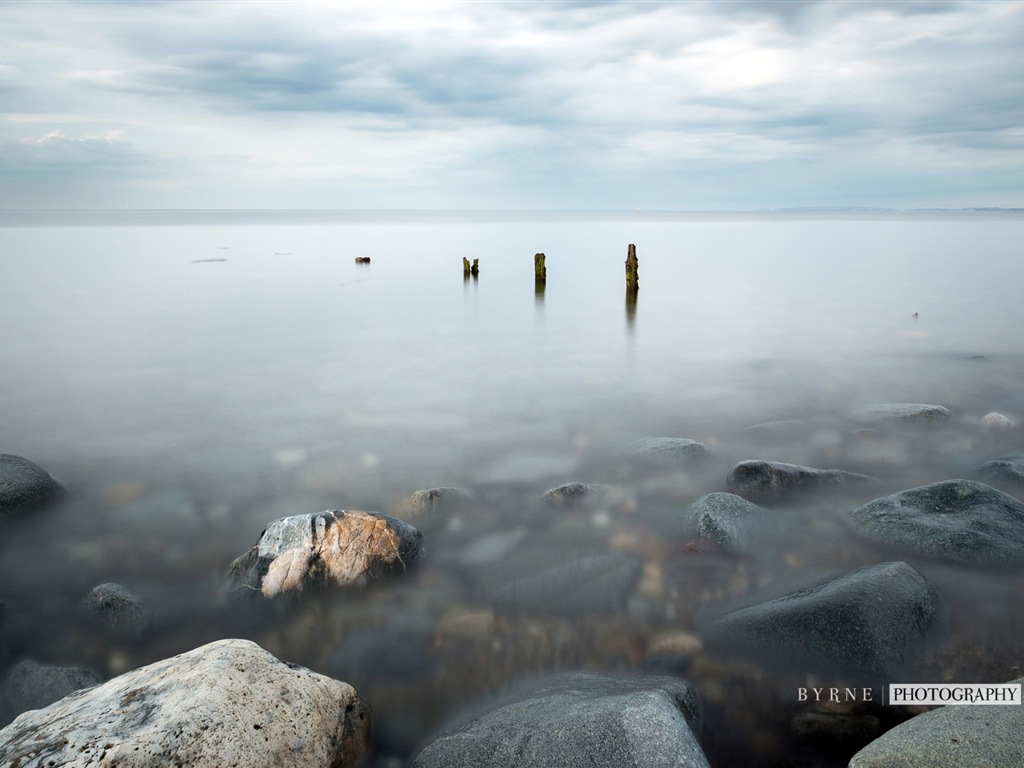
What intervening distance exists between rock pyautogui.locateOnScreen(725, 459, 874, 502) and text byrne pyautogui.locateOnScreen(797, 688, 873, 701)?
2.58 m

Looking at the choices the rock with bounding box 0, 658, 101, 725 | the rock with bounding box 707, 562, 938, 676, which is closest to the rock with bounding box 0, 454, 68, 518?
the rock with bounding box 0, 658, 101, 725

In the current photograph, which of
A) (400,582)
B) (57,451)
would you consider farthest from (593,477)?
(57,451)

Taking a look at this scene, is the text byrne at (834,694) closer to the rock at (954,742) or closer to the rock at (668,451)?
the rock at (954,742)

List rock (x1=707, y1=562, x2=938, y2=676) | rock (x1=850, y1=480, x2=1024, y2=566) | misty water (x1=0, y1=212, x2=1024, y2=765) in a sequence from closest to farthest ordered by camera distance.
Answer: rock (x1=707, y1=562, x2=938, y2=676) < misty water (x1=0, y1=212, x2=1024, y2=765) < rock (x1=850, y1=480, x2=1024, y2=566)

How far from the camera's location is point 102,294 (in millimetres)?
23578

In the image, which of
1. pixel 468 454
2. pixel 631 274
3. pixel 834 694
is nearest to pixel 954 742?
pixel 834 694

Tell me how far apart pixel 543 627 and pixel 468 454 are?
3456 millimetres

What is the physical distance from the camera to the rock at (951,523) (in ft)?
17.8

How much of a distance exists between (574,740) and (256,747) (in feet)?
4.84

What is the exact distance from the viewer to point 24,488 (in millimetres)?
6590

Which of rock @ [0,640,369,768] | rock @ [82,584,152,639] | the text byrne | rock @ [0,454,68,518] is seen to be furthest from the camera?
rock @ [0,454,68,518]

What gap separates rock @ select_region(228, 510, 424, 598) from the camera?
5.16 meters

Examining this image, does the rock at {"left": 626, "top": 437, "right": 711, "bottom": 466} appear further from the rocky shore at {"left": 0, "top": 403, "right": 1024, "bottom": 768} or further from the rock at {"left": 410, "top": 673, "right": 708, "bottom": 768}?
the rock at {"left": 410, "top": 673, "right": 708, "bottom": 768}

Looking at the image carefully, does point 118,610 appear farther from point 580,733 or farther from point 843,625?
point 843,625
